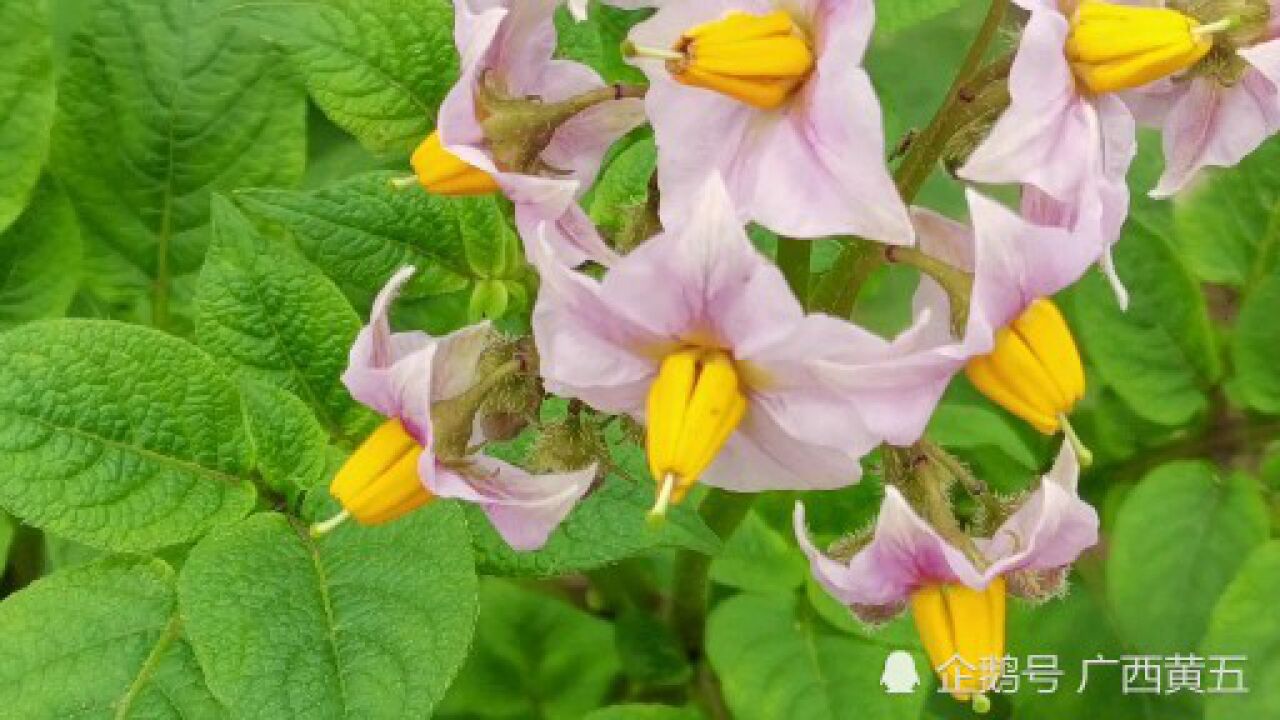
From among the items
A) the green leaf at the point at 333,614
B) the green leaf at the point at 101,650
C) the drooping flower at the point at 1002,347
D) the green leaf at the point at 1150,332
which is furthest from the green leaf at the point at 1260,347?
the green leaf at the point at 101,650

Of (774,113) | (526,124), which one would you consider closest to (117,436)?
(526,124)

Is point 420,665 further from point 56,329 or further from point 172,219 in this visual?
point 172,219

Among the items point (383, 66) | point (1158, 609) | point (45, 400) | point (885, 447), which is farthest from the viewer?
point (1158, 609)

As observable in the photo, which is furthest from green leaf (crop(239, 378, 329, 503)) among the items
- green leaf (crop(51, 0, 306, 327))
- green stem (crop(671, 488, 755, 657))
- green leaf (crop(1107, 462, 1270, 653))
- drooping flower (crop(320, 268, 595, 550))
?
green leaf (crop(1107, 462, 1270, 653))

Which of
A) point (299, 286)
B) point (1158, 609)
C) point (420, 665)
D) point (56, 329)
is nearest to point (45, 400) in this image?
point (56, 329)

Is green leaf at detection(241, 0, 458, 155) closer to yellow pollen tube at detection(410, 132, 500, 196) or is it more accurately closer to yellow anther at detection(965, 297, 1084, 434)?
yellow pollen tube at detection(410, 132, 500, 196)

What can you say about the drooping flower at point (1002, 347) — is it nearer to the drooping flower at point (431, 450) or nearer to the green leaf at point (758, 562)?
the drooping flower at point (431, 450)
